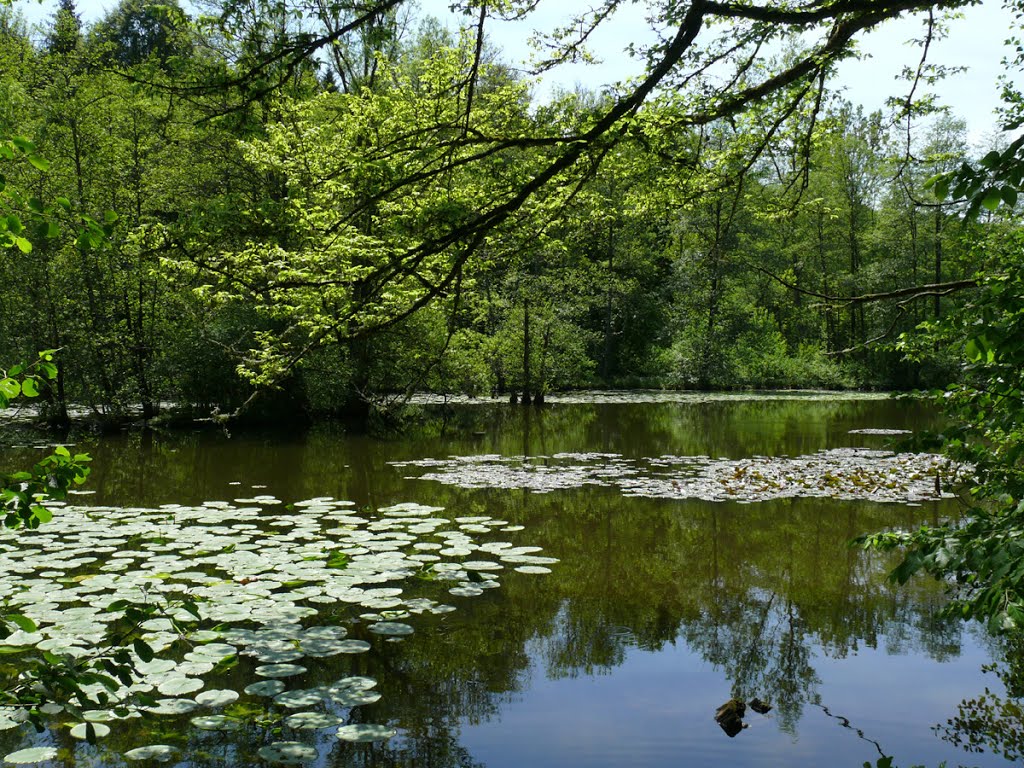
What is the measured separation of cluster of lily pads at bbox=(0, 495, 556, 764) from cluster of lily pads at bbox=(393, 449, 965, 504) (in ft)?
9.05

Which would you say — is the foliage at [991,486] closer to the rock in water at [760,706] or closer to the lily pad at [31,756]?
the rock in water at [760,706]

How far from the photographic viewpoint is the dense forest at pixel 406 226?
15.8 feet

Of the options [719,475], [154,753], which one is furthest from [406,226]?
[719,475]

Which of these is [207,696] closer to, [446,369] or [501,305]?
[446,369]

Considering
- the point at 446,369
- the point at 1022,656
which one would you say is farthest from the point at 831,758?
the point at 446,369

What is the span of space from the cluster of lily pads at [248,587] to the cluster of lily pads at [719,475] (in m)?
2.76

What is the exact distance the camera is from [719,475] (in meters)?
11.7

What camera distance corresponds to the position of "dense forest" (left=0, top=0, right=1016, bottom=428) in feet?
15.8

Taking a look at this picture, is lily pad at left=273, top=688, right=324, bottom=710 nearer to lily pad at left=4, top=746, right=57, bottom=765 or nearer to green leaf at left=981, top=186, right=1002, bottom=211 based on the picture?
lily pad at left=4, top=746, right=57, bottom=765

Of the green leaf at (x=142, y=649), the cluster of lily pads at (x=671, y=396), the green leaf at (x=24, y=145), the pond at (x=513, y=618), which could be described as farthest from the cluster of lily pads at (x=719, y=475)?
the cluster of lily pads at (x=671, y=396)

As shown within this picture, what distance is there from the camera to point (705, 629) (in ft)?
18.5

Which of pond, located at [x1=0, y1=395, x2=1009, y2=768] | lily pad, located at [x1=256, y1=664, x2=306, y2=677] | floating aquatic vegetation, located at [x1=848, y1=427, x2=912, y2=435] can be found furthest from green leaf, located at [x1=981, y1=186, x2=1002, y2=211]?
floating aquatic vegetation, located at [x1=848, y1=427, x2=912, y2=435]

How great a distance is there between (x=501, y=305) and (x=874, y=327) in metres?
20.8

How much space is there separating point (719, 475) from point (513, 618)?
6675 millimetres
